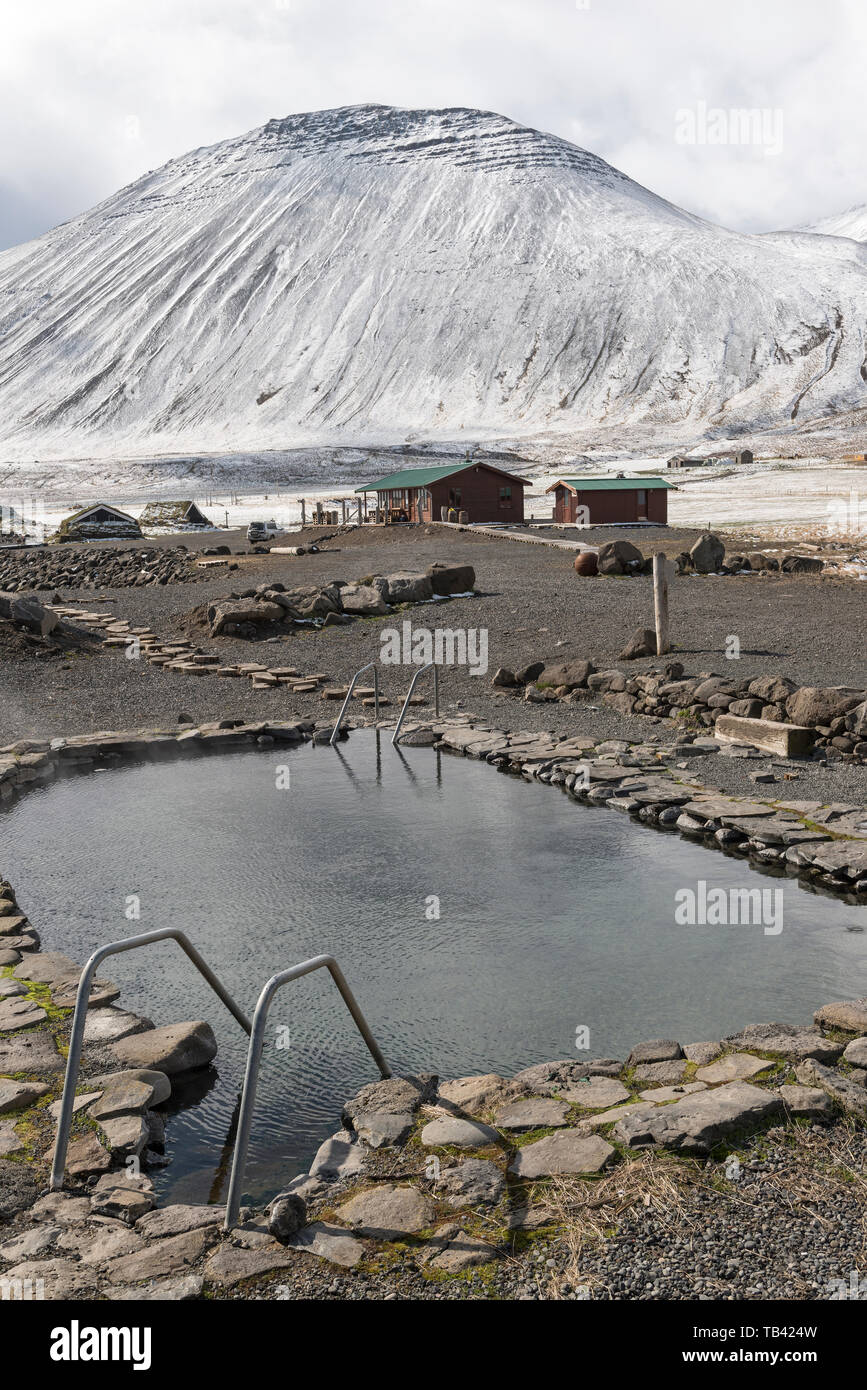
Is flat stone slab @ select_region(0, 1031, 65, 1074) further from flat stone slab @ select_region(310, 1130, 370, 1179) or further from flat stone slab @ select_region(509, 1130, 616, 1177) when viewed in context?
flat stone slab @ select_region(509, 1130, 616, 1177)

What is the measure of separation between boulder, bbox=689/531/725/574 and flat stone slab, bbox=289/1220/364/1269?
32321 millimetres

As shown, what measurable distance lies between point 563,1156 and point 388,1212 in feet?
3.20

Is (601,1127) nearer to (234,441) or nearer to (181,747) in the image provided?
(181,747)

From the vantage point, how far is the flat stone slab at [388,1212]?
205 inches

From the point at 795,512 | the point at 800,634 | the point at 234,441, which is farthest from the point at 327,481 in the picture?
the point at 800,634

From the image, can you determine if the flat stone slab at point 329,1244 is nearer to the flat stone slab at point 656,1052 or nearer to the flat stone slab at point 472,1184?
the flat stone slab at point 472,1184

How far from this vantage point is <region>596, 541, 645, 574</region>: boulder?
121ft

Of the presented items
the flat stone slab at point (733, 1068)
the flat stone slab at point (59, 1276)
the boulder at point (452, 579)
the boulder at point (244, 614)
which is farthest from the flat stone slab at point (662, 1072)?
the boulder at point (452, 579)

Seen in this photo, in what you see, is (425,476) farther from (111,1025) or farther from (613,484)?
(111,1025)

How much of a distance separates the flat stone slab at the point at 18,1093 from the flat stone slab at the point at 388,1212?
7.64ft

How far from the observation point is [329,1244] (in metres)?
5.08

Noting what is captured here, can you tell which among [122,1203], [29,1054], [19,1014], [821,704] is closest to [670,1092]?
[122,1203]

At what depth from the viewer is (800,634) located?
2339 centimetres

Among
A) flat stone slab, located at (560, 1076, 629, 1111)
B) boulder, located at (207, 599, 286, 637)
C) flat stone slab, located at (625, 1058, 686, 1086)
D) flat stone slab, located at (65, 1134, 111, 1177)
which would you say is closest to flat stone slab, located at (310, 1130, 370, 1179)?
flat stone slab, located at (65, 1134, 111, 1177)
